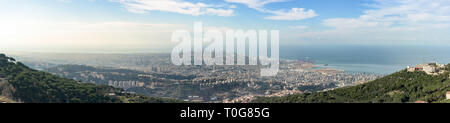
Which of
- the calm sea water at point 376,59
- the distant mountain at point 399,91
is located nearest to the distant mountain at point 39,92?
the distant mountain at point 399,91

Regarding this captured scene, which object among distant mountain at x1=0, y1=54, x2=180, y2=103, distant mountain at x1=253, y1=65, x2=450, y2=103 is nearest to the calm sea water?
distant mountain at x1=253, y1=65, x2=450, y2=103

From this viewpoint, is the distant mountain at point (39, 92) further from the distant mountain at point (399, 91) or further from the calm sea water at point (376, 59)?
the calm sea water at point (376, 59)

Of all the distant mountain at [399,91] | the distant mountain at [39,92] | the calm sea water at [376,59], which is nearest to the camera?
the distant mountain at [39,92]

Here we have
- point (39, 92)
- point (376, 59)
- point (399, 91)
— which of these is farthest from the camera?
point (376, 59)

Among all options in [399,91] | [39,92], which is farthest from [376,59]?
[39,92]

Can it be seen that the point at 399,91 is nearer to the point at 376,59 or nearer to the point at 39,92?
the point at 39,92

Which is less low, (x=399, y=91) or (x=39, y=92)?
(x=39, y=92)

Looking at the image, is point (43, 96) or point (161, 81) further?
point (161, 81)
